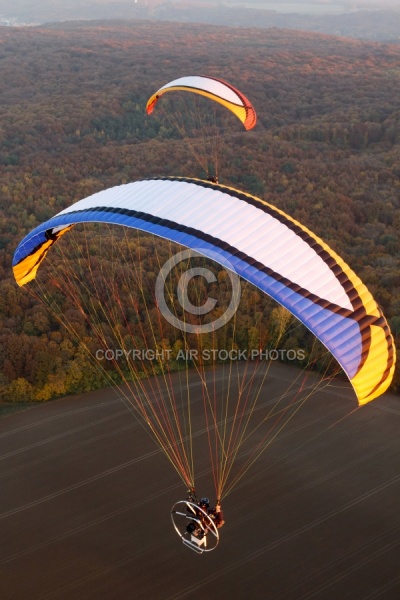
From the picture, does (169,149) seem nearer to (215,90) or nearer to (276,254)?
(215,90)

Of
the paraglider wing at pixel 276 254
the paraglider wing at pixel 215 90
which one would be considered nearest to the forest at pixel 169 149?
the paraglider wing at pixel 215 90

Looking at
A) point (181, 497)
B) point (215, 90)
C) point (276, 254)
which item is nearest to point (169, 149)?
point (215, 90)

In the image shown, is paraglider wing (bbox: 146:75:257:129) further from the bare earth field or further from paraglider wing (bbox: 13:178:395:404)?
the bare earth field

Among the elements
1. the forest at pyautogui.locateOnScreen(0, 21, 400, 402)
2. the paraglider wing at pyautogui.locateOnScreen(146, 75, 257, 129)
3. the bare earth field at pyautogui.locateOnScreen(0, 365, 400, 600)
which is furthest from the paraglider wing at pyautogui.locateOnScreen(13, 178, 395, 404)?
the forest at pyautogui.locateOnScreen(0, 21, 400, 402)

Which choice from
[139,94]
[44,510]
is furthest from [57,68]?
[44,510]

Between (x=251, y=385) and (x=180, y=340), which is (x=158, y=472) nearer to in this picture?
(x=251, y=385)

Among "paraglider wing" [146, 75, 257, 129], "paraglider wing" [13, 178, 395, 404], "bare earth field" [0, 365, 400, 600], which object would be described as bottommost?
"bare earth field" [0, 365, 400, 600]
